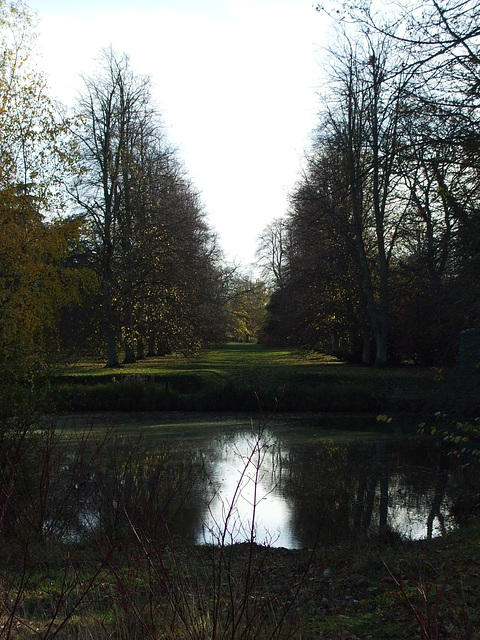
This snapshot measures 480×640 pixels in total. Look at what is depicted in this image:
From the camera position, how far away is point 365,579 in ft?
20.6

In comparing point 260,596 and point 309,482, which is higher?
point 260,596

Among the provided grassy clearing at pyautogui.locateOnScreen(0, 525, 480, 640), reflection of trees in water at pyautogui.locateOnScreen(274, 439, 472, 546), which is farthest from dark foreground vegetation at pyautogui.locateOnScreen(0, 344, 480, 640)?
reflection of trees in water at pyautogui.locateOnScreen(274, 439, 472, 546)

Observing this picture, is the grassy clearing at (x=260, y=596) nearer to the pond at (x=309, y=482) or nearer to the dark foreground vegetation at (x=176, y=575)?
the dark foreground vegetation at (x=176, y=575)

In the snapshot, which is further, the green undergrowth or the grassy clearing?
the green undergrowth

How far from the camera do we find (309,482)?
41.5 ft

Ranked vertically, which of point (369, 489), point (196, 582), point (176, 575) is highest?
point (196, 582)

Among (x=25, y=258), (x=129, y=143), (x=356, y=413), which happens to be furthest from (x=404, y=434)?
(x=129, y=143)

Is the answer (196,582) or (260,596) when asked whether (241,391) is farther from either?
(260,596)

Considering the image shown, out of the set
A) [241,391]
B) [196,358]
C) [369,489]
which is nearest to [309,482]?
[369,489]

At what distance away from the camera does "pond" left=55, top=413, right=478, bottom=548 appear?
9406 millimetres

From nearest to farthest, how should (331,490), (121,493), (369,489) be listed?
1. (121,493)
2. (331,490)
3. (369,489)

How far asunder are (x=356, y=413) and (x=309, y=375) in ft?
9.31

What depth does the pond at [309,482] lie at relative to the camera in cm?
941

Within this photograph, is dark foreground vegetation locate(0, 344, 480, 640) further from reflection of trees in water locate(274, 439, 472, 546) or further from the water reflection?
reflection of trees in water locate(274, 439, 472, 546)
